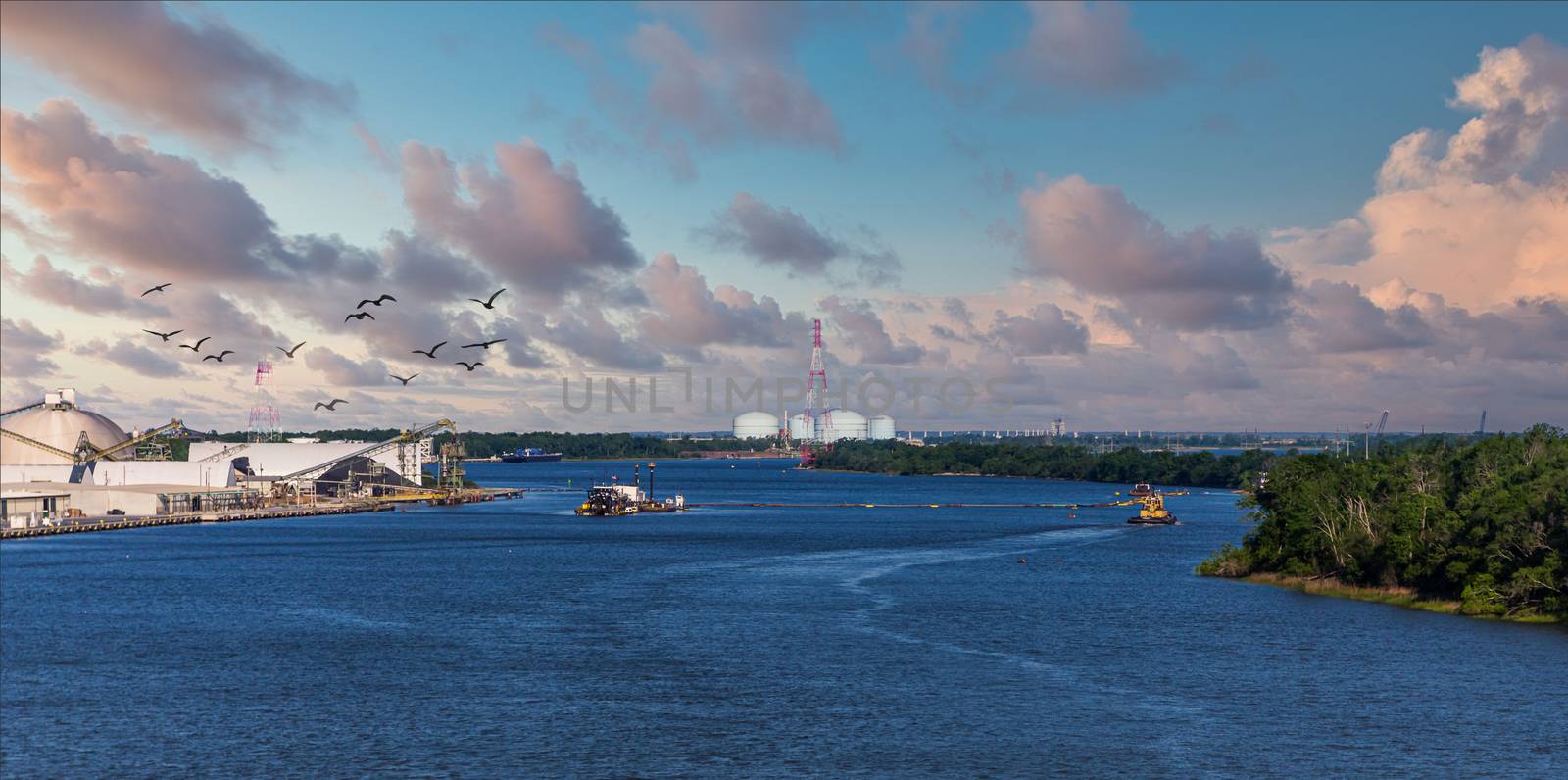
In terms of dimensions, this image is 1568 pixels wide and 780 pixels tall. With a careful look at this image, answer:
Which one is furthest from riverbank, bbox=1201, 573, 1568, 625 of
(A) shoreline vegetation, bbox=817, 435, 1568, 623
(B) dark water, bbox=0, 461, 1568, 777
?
(B) dark water, bbox=0, 461, 1568, 777

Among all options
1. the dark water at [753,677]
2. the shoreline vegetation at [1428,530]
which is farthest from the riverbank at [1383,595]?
Result: the dark water at [753,677]

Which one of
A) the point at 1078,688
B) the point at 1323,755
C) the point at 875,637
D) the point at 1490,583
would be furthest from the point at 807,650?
the point at 1490,583

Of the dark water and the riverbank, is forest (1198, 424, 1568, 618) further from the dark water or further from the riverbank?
the dark water

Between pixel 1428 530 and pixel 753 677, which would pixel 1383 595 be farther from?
pixel 753 677

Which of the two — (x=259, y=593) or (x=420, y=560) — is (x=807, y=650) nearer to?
(x=259, y=593)

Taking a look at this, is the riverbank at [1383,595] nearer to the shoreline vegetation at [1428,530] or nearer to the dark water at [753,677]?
the shoreline vegetation at [1428,530]
